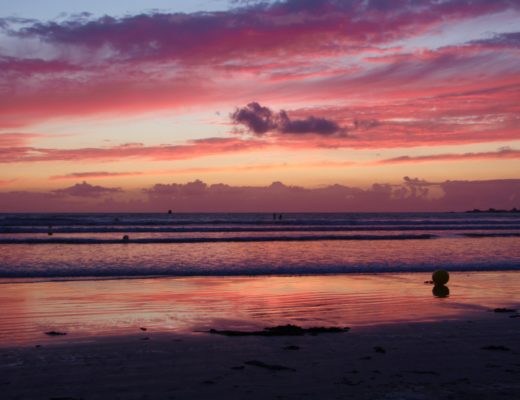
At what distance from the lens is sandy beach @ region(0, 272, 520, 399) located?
6738mm

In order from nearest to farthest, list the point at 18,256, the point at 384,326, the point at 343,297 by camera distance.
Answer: the point at 384,326, the point at 343,297, the point at 18,256

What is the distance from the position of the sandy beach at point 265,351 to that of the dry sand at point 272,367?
16mm

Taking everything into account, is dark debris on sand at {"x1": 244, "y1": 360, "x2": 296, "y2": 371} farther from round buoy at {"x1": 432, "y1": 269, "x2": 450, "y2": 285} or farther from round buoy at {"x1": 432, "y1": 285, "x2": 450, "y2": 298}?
round buoy at {"x1": 432, "y1": 269, "x2": 450, "y2": 285}

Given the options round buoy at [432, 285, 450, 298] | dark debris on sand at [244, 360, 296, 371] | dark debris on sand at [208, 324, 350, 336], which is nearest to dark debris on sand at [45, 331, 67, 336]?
dark debris on sand at [208, 324, 350, 336]

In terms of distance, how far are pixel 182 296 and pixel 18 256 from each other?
1518cm

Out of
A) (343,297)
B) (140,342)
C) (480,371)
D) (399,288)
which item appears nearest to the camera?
(480,371)

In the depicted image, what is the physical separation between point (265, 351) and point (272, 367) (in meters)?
0.91

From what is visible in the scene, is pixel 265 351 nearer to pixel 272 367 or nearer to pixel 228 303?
pixel 272 367

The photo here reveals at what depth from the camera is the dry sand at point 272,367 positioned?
661 cm

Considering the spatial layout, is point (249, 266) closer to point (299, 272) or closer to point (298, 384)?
point (299, 272)

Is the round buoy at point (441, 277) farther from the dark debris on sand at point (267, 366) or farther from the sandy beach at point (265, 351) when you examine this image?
the dark debris on sand at point (267, 366)

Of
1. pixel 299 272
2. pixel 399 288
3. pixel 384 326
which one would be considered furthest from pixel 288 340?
pixel 299 272

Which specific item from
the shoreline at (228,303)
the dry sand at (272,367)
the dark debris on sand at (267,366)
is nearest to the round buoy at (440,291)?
the shoreline at (228,303)

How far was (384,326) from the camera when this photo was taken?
419 inches
